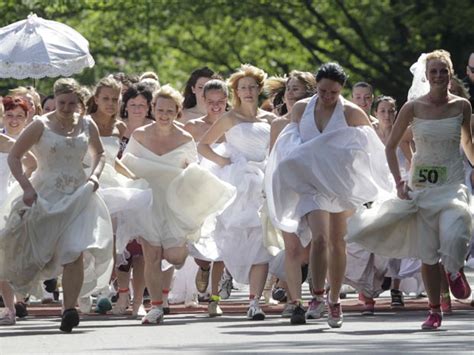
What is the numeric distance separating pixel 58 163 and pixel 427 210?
304 centimetres

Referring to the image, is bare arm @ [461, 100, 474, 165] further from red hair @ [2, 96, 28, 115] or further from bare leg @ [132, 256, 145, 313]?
red hair @ [2, 96, 28, 115]

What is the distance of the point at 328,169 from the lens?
16.8m

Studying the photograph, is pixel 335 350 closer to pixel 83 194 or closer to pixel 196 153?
pixel 83 194

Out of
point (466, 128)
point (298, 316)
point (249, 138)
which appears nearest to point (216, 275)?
point (249, 138)

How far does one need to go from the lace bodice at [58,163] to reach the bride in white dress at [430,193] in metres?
2.32

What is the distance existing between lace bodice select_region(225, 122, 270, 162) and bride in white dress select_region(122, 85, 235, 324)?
2.14 ft

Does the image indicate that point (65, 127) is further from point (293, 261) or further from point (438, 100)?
point (438, 100)

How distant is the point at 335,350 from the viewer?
45.2 ft

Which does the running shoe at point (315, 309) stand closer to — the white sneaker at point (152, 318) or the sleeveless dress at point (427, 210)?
the sleeveless dress at point (427, 210)

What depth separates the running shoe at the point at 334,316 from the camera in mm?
16219

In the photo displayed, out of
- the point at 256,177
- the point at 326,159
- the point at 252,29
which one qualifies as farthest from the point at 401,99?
the point at 326,159

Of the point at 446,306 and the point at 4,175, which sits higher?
the point at 4,175

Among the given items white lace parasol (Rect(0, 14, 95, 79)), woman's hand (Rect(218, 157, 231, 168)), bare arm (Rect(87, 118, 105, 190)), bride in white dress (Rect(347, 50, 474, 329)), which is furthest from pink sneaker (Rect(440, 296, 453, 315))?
white lace parasol (Rect(0, 14, 95, 79))

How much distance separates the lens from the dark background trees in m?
36.5
